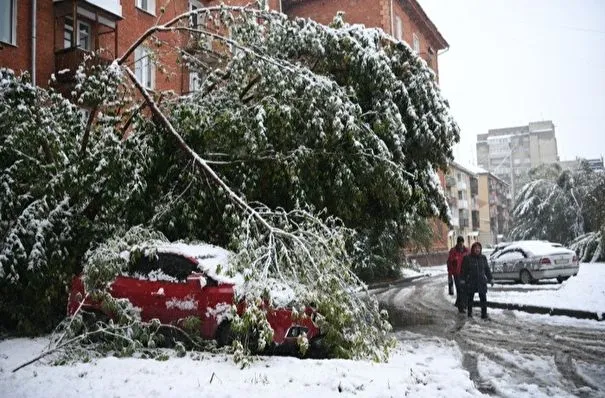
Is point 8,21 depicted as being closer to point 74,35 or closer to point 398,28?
point 74,35

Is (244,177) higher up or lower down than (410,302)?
higher up

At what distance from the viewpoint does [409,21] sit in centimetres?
3169

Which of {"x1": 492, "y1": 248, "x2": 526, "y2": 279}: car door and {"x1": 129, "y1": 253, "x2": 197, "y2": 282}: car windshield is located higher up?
{"x1": 129, "y1": 253, "x2": 197, "y2": 282}: car windshield

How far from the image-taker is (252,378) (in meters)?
5.71

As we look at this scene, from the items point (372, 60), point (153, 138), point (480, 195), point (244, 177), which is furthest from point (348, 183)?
point (480, 195)

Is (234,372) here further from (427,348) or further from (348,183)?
(348,183)

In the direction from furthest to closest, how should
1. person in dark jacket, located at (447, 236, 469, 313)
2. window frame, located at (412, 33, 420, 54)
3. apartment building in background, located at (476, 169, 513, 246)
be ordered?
apartment building in background, located at (476, 169, 513, 246) → window frame, located at (412, 33, 420, 54) → person in dark jacket, located at (447, 236, 469, 313)

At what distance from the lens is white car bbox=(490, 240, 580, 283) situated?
18016 millimetres

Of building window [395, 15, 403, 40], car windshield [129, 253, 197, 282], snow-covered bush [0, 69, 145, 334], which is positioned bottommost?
car windshield [129, 253, 197, 282]

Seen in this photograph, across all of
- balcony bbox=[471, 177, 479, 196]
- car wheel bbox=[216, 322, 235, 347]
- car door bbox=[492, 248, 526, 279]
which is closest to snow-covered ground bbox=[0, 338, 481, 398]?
car wheel bbox=[216, 322, 235, 347]

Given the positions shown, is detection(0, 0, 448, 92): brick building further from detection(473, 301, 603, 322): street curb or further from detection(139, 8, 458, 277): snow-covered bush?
detection(473, 301, 603, 322): street curb

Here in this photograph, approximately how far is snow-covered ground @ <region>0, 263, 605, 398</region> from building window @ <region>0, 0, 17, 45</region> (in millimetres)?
11982

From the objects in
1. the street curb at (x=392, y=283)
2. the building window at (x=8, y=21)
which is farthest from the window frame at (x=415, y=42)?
the building window at (x=8, y=21)

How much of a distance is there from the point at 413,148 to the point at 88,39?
14027mm
